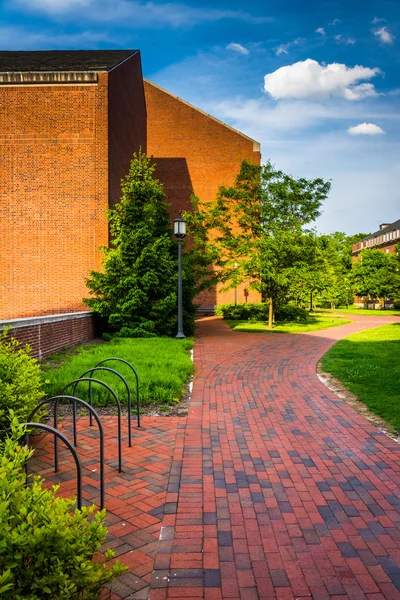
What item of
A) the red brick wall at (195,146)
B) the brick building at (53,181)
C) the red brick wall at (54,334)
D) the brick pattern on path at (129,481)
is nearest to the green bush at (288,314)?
the red brick wall at (195,146)

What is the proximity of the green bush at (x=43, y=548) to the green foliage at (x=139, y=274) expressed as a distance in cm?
1254

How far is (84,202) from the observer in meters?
17.5

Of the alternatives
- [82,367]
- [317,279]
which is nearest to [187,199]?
[317,279]

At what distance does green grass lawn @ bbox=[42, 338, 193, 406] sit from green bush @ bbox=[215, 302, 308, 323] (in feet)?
49.6

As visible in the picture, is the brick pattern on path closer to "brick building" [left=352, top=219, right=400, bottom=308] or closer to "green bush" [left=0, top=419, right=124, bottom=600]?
"green bush" [left=0, top=419, right=124, bottom=600]

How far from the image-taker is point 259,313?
2720 cm

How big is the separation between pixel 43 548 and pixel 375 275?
5466cm

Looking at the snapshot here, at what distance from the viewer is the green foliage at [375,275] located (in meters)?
51.2

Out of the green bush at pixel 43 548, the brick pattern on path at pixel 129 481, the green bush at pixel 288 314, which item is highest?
the green bush at pixel 43 548

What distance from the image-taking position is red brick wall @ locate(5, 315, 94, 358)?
9602 mm

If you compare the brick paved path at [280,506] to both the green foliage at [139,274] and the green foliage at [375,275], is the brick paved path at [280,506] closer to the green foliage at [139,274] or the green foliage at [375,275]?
the green foliage at [139,274]

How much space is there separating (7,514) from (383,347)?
44.4 ft

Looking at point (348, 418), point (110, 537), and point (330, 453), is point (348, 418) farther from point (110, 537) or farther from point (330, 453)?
point (110, 537)

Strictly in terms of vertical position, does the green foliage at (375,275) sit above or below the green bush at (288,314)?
above
